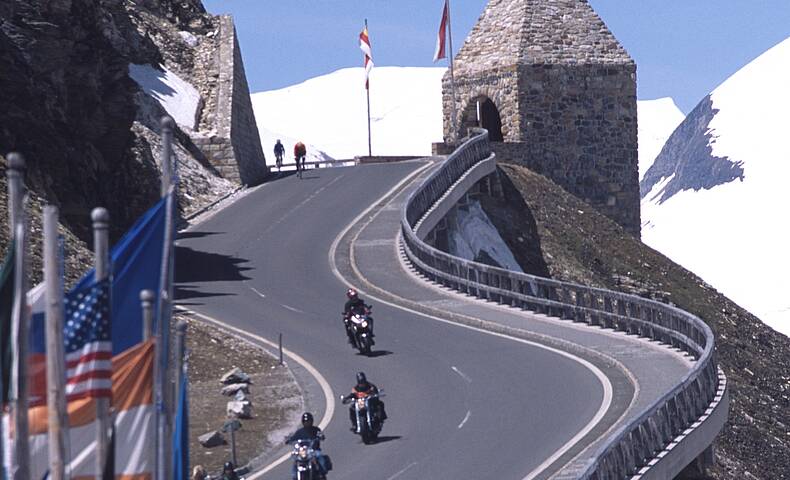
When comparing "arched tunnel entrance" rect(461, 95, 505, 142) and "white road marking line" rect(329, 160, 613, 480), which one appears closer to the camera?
"white road marking line" rect(329, 160, 613, 480)

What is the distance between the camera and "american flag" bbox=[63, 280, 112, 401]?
42.0ft

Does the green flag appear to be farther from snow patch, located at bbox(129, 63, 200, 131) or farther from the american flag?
snow patch, located at bbox(129, 63, 200, 131)

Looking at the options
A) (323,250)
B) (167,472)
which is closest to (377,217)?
(323,250)

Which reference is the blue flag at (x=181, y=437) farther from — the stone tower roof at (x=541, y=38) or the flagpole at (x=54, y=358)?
the stone tower roof at (x=541, y=38)

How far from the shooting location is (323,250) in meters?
49.0

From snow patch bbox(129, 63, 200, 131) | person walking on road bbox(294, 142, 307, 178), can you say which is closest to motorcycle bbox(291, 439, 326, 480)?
person walking on road bbox(294, 142, 307, 178)

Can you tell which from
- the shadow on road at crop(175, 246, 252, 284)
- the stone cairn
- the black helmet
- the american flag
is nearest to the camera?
the american flag

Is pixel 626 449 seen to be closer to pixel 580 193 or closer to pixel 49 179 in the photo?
pixel 49 179

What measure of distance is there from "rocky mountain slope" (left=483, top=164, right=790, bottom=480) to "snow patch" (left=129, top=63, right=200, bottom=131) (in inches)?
485

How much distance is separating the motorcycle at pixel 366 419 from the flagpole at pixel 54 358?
14.2m

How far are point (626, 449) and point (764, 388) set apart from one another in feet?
103

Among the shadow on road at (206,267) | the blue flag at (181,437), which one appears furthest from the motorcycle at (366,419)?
the shadow on road at (206,267)

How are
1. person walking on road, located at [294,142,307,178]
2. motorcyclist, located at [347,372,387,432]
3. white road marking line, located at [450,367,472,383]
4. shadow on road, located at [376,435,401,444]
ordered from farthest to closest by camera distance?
person walking on road, located at [294,142,307,178] < white road marking line, located at [450,367,472,383] < shadow on road, located at [376,435,401,444] < motorcyclist, located at [347,372,387,432]

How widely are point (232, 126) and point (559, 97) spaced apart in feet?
43.4
